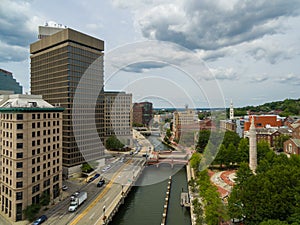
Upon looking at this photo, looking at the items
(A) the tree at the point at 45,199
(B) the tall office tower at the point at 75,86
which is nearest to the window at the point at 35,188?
(A) the tree at the point at 45,199

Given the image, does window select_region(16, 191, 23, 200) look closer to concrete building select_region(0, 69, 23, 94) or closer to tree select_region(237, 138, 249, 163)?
tree select_region(237, 138, 249, 163)

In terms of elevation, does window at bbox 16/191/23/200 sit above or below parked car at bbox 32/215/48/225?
above

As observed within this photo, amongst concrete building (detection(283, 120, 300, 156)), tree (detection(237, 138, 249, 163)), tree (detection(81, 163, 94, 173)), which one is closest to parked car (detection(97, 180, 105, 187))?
tree (detection(81, 163, 94, 173))

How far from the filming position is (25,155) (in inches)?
400

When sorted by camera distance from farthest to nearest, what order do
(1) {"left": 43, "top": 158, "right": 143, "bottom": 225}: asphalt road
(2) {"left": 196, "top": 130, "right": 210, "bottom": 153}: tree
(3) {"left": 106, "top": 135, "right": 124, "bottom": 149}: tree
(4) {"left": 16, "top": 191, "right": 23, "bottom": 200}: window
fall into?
1. (3) {"left": 106, "top": 135, "right": 124, "bottom": 149}: tree
2. (2) {"left": 196, "top": 130, "right": 210, "bottom": 153}: tree
3. (4) {"left": 16, "top": 191, "right": 23, "bottom": 200}: window
4. (1) {"left": 43, "top": 158, "right": 143, "bottom": 225}: asphalt road

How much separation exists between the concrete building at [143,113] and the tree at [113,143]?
1246 cm

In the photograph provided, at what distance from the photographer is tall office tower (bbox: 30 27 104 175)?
15.7 m

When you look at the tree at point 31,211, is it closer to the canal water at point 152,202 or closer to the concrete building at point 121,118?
the canal water at point 152,202

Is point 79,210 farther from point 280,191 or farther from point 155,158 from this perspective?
point 155,158

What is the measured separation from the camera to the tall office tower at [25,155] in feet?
32.5

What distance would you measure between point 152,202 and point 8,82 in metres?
36.9

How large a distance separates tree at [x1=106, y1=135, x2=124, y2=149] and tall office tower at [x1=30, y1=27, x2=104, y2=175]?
770cm

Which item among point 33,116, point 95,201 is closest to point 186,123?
point 95,201

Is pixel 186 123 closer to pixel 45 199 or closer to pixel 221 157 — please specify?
pixel 221 157
